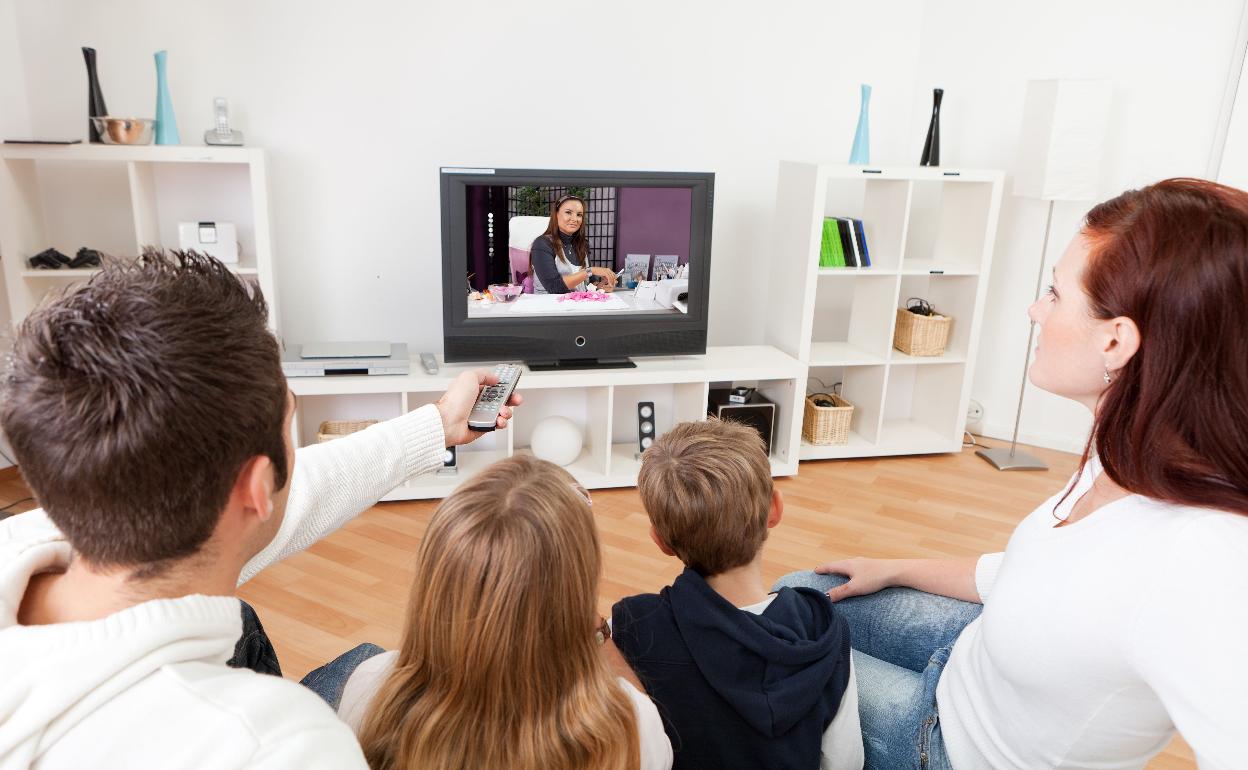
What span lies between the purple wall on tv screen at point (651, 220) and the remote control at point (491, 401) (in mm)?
1486

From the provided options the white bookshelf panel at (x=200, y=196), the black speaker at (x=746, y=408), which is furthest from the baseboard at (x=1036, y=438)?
the white bookshelf panel at (x=200, y=196)

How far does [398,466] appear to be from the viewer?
1512mm

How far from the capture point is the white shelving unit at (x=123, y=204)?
2.97 metres

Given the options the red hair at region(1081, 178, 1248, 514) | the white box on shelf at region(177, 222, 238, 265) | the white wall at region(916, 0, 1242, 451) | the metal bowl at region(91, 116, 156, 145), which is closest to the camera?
the red hair at region(1081, 178, 1248, 514)

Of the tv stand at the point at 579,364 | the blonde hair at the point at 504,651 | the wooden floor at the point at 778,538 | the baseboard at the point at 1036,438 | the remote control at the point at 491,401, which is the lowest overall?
the wooden floor at the point at 778,538

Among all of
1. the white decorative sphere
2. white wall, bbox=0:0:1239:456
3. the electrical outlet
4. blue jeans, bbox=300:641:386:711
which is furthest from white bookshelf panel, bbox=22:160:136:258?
the electrical outlet

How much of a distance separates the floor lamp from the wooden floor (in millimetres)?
1093

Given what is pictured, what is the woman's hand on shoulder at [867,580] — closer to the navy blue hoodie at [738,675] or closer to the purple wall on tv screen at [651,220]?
the navy blue hoodie at [738,675]

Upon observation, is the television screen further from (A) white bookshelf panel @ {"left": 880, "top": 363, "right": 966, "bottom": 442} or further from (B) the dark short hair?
(B) the dark short hair

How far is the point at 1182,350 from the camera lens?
1.03 meters

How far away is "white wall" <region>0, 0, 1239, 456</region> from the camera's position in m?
3.19

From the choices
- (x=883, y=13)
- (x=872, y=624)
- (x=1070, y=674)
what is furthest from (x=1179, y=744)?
(x=883, y=13)

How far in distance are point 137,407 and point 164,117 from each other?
271 centimetres

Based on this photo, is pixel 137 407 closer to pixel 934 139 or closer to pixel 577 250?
pixel 577 250
